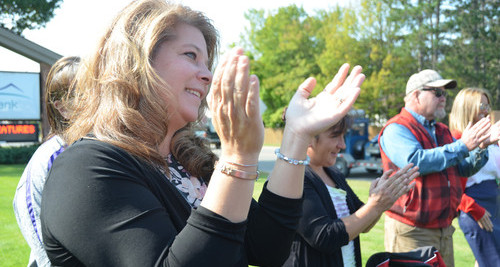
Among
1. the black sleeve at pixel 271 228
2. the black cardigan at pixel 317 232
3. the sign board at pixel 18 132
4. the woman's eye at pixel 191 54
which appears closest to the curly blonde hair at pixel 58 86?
the woman's eye at pixel 191 54

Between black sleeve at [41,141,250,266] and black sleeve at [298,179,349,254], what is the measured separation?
1357mm

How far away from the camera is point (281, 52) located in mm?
38062

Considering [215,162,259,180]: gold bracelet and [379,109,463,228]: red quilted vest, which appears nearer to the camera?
[215,162,259,180]: gold bracelet

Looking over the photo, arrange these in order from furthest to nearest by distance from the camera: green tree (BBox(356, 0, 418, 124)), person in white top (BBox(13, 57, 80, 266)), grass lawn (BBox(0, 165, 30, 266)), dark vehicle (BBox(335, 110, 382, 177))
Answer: green tree (BBox(356, 0, 418, 124)) < dark vehicle (BBox(335, 110, 382, 177)) < grass lawn (BBox(0, 165, 30, 266)) < person in white top (BBox(13, 57, 80, 266))

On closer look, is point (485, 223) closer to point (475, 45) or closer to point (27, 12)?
point (27, 12)

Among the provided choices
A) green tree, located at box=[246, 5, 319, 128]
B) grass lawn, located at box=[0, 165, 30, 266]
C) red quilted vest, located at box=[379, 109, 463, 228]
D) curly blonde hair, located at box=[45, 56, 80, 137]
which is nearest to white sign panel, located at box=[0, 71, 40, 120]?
grass lawn, located at box=[0, 165, 30, 266]

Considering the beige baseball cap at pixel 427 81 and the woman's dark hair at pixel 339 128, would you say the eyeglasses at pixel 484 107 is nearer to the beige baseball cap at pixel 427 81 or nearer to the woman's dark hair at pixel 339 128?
the beige baseball cap at pixel 427 81

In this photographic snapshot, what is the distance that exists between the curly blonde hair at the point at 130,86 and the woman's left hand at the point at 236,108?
37 cm

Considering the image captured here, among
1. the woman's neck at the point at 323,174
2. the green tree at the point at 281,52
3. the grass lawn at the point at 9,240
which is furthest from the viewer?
the green tree at the point at 281,52

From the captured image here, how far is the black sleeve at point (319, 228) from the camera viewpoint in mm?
2453

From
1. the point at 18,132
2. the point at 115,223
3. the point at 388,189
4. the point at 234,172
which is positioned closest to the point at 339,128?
the point at 388,189

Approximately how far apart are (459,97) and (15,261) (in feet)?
16.8

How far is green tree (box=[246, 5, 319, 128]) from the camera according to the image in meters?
36.3

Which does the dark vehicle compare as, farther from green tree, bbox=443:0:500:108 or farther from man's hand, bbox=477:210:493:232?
green tree, bbox=443:0:500:108
